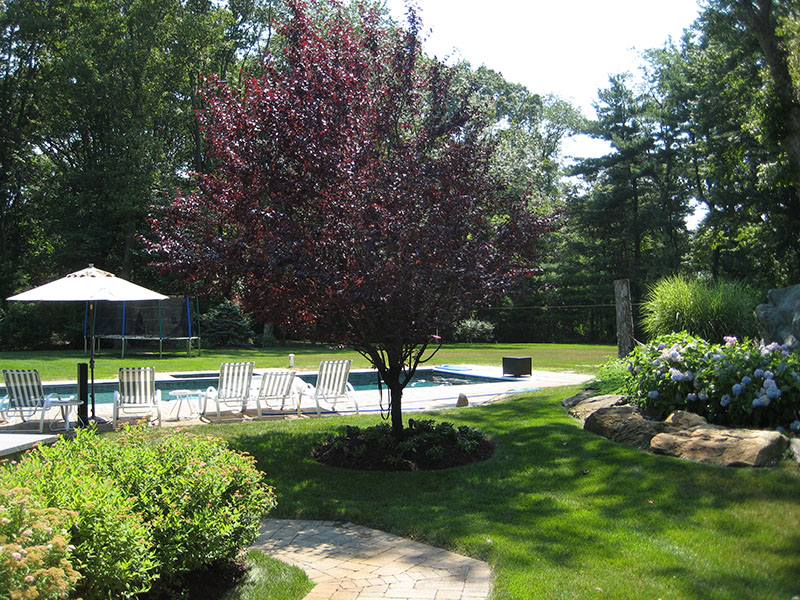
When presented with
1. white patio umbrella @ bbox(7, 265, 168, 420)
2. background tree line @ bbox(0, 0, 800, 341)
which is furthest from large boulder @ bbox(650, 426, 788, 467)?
background tree line @ bbox(0, 0, 800, 341)

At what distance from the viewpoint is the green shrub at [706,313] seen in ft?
36.4

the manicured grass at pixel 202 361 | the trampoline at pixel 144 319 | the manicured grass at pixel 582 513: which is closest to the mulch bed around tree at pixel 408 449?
the manicured grass at pixel 582 513

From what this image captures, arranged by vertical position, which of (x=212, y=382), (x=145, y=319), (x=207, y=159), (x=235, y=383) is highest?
(x=207, y=159)

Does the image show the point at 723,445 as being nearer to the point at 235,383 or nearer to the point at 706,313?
the point at 706,313

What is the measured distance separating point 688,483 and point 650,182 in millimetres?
33289

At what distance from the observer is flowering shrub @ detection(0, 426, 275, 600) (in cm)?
310

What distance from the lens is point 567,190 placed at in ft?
147

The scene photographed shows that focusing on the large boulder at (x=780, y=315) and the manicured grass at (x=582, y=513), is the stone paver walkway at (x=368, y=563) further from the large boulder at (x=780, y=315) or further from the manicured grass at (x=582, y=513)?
the large boulder at (x=780, y=315)

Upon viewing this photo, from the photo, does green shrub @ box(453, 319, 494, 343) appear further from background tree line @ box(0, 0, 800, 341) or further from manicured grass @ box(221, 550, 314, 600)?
manicured grass @ box(221, 550, 314, 600)

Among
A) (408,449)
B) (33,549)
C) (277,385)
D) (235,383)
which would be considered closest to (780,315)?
(408,449)

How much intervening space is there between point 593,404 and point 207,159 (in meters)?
28.4

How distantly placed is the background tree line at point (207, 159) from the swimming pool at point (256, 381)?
5967 millimetres

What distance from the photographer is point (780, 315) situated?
873 centimetres

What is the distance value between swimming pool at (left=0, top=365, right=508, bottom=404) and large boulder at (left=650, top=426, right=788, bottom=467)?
29.6 feet
